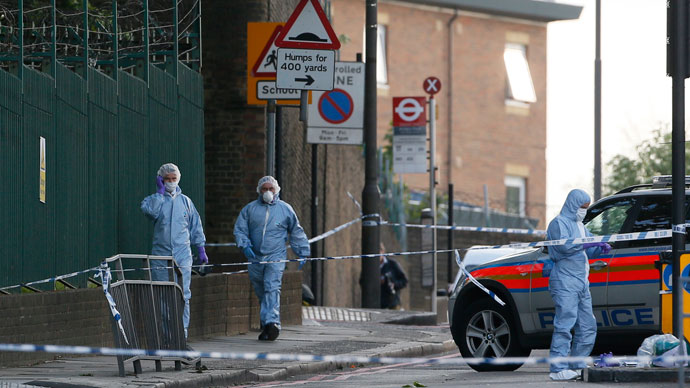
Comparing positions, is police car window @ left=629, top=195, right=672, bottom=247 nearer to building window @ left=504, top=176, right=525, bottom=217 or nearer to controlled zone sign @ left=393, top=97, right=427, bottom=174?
controlled zone sign @ left=393, top=97, right=427, bottom=174

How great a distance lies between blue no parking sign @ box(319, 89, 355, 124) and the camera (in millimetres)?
20750

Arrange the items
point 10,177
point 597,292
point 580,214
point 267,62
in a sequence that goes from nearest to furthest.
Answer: point 580,214
point 597,292
point 10,177
point 267,62

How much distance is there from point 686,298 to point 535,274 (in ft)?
6.13

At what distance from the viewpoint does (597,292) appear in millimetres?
12773

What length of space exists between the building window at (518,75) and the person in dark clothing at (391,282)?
61.3ft

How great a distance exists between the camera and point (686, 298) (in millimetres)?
11547

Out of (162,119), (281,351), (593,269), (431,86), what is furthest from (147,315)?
(431,86)

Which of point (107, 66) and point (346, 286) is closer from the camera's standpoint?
point (107, 66)

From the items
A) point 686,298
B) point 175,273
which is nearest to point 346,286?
point 175,273

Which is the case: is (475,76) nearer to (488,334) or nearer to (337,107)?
(337,107)

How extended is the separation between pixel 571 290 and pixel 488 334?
1561mm

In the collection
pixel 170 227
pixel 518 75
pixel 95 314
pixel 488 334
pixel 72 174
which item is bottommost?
pixel 488 334

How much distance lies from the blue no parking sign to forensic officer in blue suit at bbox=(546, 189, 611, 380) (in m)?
8.60

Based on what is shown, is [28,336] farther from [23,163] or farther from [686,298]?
[686,298]
